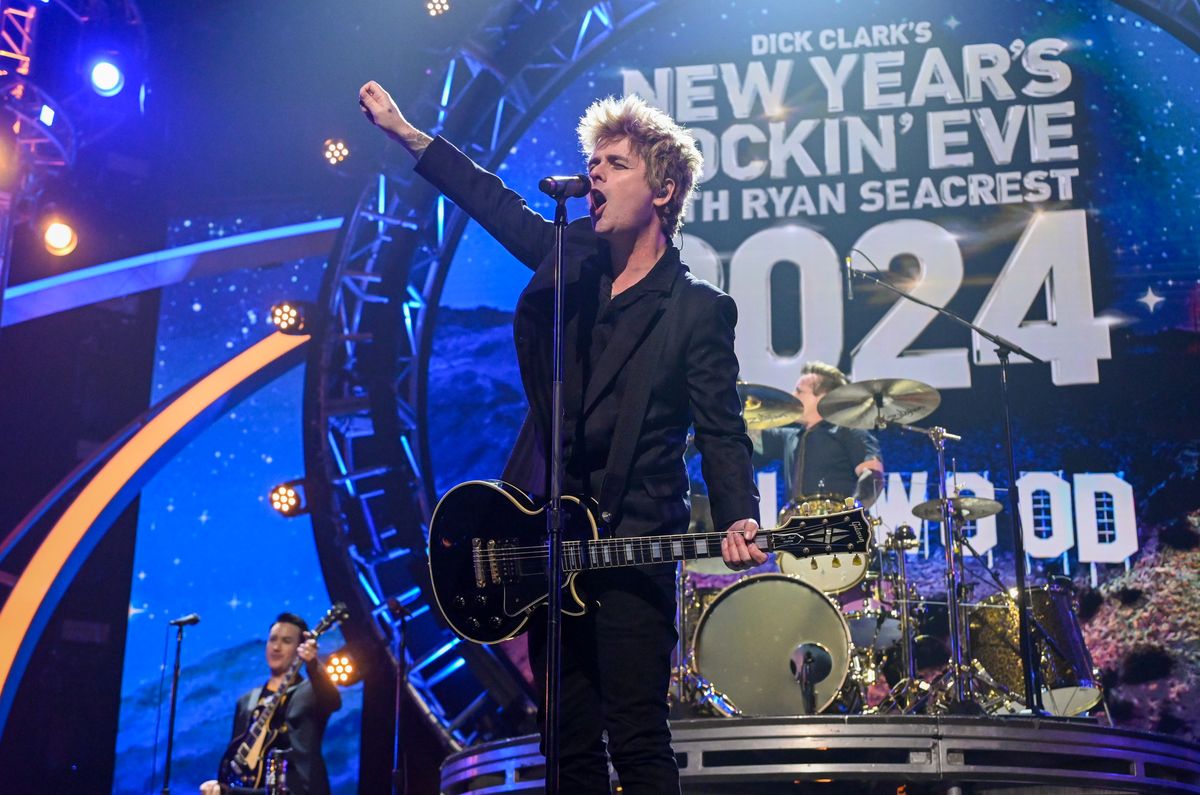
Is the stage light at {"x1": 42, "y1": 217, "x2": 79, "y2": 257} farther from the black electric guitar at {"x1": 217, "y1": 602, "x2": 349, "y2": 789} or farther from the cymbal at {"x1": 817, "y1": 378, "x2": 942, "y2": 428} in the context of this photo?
the cymbal at {"x1": 817, "y1": 378, "x2": 942, "y2": 428}

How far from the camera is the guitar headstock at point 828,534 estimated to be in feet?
8.97

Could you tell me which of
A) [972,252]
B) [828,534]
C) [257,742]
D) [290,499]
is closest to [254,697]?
[257,742]

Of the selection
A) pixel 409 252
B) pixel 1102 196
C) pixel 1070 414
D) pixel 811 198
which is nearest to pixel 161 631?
pixel 409 252

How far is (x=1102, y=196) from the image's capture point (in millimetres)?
7105

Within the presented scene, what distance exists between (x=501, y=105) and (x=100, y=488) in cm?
363

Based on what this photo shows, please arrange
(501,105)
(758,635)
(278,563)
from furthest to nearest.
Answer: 1. (501,105)
2. (278,563)
3. (758,635)

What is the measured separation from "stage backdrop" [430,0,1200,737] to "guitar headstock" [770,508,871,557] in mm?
4198

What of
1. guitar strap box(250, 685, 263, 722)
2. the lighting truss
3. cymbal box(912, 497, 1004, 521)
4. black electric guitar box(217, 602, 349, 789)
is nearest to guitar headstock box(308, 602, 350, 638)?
black electric guitar box(217, 602, 349, 789)

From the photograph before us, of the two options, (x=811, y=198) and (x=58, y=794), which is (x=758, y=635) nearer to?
(x=811, y=198)

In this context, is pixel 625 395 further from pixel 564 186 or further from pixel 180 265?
pixel 180 265

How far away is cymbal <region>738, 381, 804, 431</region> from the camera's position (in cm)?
615

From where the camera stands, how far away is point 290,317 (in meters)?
7.57

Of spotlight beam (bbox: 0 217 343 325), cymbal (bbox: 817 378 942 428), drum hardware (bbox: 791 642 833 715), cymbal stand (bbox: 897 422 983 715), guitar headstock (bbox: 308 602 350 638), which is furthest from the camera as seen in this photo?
spotlight beam (bbox: 0 217 343 325)

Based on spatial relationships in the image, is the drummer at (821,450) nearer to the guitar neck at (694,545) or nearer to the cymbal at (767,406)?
the cymbal at (767,406)
